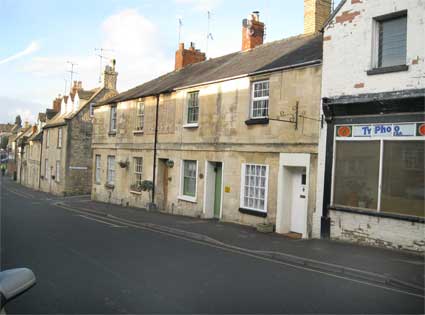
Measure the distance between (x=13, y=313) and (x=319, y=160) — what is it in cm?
923

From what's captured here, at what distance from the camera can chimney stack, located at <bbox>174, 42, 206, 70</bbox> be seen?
86.9 feet

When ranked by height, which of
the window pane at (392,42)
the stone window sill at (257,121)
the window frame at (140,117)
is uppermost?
the window pane at (392,42)

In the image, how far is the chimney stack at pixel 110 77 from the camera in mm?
37750

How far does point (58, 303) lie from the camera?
251 inches

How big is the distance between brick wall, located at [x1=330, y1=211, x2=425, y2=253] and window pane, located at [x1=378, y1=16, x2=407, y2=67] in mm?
4090

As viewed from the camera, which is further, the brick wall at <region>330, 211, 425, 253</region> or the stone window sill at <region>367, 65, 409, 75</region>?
the stone window sill at <region>367, 65, 409, 75</region>

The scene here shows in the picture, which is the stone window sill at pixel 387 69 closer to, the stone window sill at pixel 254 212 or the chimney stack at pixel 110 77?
the stone window sill at pixel 254 212

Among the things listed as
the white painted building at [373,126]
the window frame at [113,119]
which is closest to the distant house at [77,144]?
the window frame at [113,119]

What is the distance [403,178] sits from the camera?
10.9m

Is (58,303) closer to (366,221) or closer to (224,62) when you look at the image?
(366,221)

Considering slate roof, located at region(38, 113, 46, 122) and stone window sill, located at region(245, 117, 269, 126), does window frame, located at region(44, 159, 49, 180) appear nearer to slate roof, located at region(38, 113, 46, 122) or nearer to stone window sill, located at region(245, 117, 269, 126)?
slate roof, located at region(38, 113, 46, 122)

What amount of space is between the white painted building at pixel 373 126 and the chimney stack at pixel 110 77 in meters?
28.0

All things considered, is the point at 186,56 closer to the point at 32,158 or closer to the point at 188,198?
the point at 188,198

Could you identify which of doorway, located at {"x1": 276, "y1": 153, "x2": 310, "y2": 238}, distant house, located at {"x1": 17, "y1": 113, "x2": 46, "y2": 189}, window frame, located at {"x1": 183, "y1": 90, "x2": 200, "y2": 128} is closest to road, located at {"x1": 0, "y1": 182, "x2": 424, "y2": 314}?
doorway, located at {"x1": 276, "y1": 153, "x2": 310, "y2": 238}
